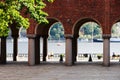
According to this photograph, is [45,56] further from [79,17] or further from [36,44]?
[79,17]

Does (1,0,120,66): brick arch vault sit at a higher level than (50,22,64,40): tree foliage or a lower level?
lower

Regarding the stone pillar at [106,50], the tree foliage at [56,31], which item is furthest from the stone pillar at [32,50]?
the tree foliage at [56,31]

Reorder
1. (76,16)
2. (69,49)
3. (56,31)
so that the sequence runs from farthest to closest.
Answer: (56,31) < (69,49) < (76,16)

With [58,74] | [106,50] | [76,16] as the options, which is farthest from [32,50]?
[58,74]

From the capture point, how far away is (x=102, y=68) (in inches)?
1420

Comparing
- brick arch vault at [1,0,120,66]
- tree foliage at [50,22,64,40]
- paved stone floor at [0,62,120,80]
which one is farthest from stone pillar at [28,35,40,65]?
tree foliage at [50,22,64,40]

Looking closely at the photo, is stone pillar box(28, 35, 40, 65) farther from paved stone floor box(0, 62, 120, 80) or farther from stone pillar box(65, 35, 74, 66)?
paved stone floor box(0, 62, 120, 80)

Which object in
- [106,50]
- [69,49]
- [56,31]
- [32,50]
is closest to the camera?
[106,50]

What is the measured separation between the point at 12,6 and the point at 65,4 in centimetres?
1547

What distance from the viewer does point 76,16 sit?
38406mm

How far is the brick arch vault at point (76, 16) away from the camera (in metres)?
38.0

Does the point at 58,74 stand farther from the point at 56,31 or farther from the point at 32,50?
the point at 56,31

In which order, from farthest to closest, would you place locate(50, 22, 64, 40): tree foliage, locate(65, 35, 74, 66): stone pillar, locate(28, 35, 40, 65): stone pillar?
locate(50, 22, 64, 40): tree foliage → locate(28, 35, 40, 65): stone pillar → locate(65, 35, 74, 66): stone pillar

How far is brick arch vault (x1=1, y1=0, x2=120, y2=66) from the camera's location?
3797 cm
